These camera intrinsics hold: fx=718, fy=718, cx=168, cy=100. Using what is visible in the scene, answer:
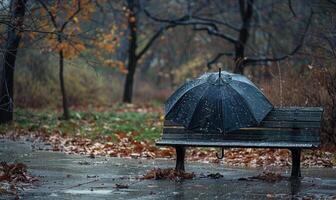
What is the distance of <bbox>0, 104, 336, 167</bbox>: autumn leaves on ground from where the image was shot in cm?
1301

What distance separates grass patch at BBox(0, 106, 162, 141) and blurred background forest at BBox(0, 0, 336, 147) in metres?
0.92

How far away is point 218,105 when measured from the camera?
33.3ft

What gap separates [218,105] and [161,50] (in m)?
39.0

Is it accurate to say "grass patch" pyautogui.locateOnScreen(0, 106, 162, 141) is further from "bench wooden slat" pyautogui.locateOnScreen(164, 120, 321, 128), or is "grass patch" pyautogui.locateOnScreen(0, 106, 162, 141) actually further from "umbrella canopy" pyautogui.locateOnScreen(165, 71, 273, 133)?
"bench wooden slat" pyautogui.locateOnScreen(164, 120, 321, 128)

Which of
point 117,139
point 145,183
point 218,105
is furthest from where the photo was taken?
point 117,139

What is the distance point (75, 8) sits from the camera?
816 inches

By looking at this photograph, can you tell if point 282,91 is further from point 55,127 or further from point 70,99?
point 70,99

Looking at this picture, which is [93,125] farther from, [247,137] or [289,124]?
[289,124]

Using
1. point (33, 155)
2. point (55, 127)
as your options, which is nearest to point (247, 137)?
point (33, 155)

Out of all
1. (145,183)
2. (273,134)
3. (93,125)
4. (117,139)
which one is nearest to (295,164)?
(273,134)

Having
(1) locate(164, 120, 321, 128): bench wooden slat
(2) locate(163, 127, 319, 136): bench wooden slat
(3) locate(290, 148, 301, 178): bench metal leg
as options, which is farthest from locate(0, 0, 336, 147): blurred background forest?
(3) locate(290, 148, 301, 178): bench metal leg

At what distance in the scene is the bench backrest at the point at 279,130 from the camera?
10.2m

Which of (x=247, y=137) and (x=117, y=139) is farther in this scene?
(x=117, y=139)

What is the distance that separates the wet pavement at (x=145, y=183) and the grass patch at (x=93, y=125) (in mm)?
4487
